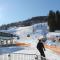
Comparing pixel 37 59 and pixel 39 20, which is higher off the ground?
pixel 39 20

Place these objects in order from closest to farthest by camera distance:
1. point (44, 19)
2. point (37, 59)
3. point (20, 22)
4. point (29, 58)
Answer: point (37, 59)
point (29, 58)
point (44, 19)
point (20, 22)

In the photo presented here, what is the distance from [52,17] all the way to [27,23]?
78.4m

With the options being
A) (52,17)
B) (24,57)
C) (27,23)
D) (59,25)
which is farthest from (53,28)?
(27,23)

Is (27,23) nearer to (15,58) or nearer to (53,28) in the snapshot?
(53,28)

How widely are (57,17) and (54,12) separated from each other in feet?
25.9

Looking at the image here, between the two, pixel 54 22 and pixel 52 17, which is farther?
pixel 52 17

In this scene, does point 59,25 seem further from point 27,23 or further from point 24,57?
point 27,23

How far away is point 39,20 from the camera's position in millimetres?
171500

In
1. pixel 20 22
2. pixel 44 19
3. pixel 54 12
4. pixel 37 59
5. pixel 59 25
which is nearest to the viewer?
pixel 37 59

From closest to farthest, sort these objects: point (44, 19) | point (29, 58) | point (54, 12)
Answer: point (29, 58), point (54, 12), point (44, 19)

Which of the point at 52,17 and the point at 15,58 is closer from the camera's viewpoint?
the point at 15,58

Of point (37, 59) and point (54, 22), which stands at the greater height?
point (54, 22)

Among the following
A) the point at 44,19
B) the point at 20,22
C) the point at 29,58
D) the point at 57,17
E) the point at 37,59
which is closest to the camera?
the point at 37,59

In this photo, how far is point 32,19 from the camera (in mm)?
173625
